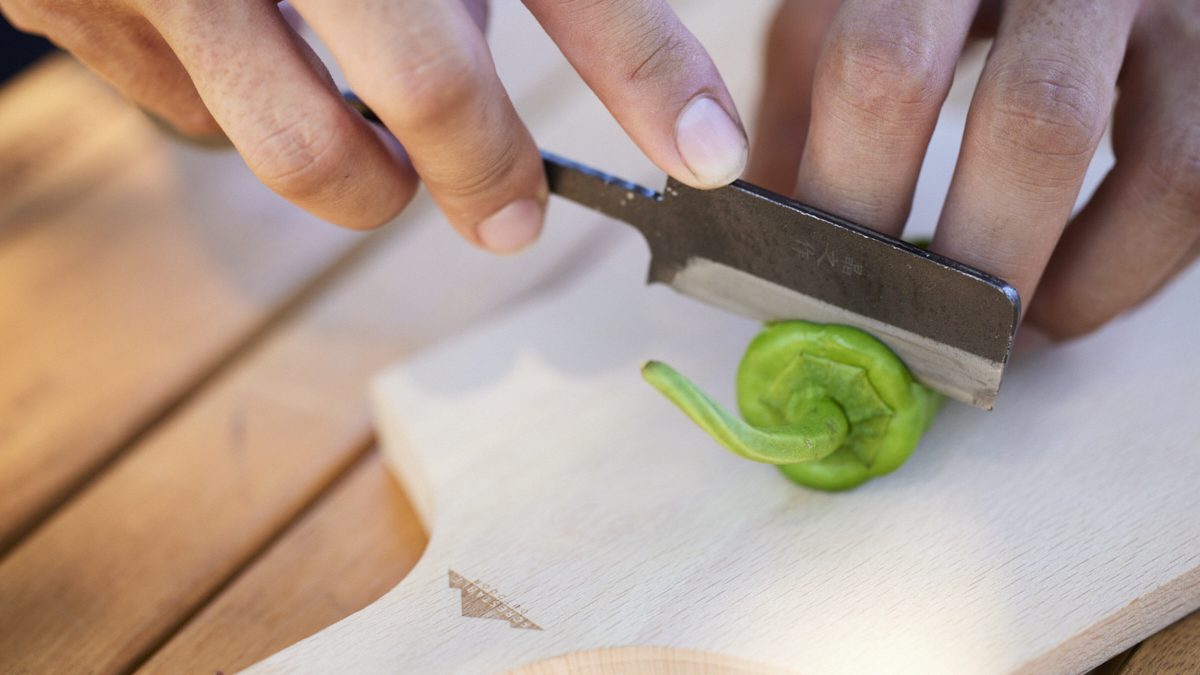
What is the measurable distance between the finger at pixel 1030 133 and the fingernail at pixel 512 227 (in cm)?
45

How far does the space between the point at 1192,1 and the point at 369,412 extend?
1157mm

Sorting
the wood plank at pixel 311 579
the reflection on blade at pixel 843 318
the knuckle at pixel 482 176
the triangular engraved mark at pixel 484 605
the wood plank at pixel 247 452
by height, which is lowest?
the wood plank at pixel 311 579

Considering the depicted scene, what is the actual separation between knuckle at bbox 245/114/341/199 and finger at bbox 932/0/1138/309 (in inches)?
25.5

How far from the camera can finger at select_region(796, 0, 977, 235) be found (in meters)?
1.07

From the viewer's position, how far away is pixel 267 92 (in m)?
1.01

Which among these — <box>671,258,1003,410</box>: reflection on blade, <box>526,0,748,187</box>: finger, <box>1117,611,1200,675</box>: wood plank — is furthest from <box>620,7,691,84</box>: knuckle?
<box>1117,611,1200,675</box>: wood plank

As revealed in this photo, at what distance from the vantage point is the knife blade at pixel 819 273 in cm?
105

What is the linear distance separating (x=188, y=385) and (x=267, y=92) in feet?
2.10

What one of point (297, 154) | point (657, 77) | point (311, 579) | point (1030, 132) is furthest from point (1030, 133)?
point (311, 579)

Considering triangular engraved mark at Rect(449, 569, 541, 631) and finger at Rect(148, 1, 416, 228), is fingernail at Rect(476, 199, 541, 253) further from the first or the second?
triangular engraved mark at Rect(449, 569, 541, 631)

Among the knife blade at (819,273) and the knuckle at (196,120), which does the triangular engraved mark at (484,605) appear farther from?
the knuckle at (196,120)

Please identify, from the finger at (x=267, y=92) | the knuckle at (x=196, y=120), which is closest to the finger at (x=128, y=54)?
the knuckle at (x=196, y=120)

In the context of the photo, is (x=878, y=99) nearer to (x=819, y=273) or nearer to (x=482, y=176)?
(x=819, y=273)

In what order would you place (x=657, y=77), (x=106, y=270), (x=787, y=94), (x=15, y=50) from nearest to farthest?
(x=657, y=77) < (x=787, y=94) < (x=106, y=270) < (x=15, y=50)
